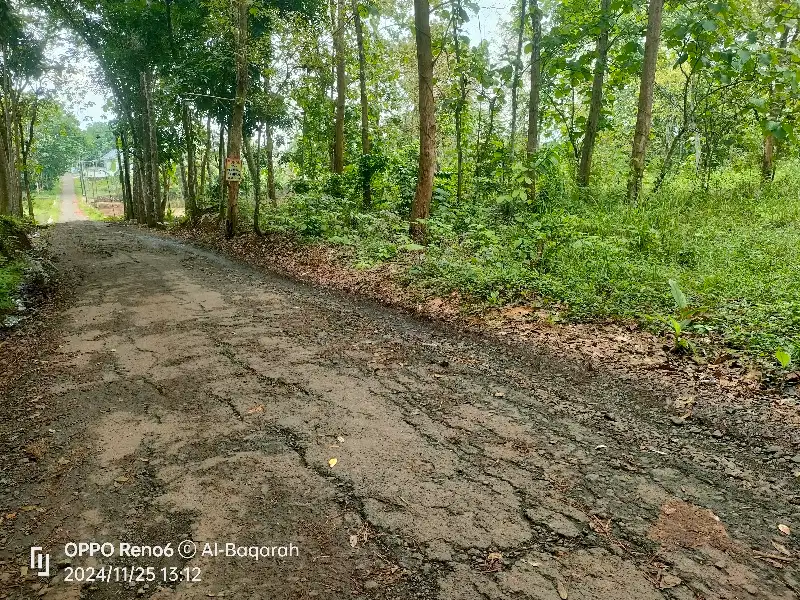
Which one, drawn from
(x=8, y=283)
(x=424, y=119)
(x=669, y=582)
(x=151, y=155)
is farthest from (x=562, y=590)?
(x=151, y=155)

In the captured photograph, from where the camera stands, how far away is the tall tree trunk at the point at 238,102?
41.3 feet

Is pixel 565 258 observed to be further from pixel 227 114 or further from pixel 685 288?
pixel 227 114

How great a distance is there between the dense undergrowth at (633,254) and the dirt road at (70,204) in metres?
38.9

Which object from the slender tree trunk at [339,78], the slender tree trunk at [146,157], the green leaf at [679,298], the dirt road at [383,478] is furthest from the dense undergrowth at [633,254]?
the slender tree trunk at [146,157]

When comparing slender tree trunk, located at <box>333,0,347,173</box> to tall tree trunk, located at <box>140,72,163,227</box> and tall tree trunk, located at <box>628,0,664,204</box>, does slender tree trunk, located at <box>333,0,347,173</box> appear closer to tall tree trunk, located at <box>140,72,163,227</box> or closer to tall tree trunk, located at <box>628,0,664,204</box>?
tall tree trunk, located at <box>628,0,664,204</box>

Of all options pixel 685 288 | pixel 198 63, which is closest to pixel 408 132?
pixel 198 63

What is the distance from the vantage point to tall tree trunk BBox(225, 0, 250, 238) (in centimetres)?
1259

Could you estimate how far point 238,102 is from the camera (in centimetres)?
1314

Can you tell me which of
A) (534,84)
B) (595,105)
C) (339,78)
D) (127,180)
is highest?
(339,78)

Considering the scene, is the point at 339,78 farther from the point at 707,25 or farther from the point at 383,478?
the point at 383,478

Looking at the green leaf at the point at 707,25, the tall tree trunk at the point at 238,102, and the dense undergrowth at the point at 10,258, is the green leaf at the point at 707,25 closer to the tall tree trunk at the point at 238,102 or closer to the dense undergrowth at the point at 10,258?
the tall tree trunk at the point at 238,102

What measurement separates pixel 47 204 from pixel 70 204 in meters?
4.77

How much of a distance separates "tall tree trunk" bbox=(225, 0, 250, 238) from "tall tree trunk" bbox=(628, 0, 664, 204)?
9.13 m

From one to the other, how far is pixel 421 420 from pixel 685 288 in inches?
157
